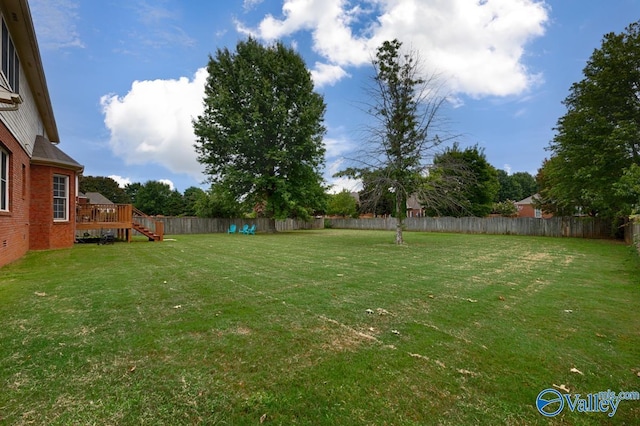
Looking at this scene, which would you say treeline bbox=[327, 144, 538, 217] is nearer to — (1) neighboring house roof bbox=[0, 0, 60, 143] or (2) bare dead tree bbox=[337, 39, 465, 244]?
(2) bare dead tree bbox=[337, 39, 465, 244]

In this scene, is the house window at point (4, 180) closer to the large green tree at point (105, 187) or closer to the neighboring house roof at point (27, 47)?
the neighboring house roof at point (27, 47)

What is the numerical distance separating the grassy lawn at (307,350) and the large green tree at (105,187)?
53.1m

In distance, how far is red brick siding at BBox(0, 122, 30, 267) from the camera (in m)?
7.88

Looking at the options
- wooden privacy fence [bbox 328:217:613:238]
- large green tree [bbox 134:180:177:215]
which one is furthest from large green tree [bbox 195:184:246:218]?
large green tree [bbox 134:180:177:215]

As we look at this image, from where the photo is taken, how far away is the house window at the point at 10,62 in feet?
24.4

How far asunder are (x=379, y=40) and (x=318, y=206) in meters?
14.8

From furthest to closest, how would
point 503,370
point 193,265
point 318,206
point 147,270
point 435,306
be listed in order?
point 318,206, point 193,265, point 147,270, point 435,306, point 503,370

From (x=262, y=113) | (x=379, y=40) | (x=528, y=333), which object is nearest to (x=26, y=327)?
(x=528, y=333)

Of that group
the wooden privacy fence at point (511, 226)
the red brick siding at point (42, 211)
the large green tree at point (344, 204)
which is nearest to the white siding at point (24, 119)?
the red brick siding at point (42, 211)

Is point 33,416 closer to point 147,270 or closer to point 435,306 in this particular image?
point 435,306

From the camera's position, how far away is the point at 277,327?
378cm

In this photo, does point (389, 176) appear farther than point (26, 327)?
Yes

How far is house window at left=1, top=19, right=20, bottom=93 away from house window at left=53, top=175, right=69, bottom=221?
450 centimetres

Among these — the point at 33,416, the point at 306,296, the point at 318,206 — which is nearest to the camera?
the point at 33,416
